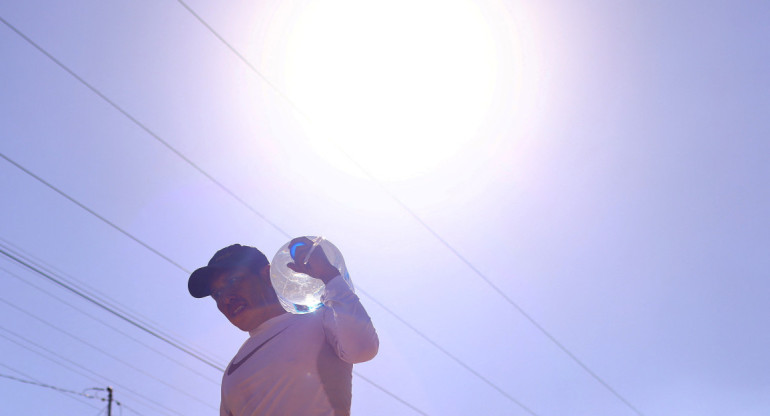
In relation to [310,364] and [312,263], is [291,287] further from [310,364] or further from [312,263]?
[310,364]

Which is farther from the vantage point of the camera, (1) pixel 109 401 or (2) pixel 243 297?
(1) pixel 109 401

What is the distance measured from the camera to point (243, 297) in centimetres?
290

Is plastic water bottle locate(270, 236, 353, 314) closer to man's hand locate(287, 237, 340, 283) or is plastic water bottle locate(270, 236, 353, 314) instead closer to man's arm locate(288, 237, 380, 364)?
man's hand locate(287, 237, 340, 283)

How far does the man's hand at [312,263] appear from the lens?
8.36 ft

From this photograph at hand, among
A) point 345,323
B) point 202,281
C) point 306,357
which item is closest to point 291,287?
point 202,281

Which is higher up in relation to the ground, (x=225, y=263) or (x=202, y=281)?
(x=225, y=263)

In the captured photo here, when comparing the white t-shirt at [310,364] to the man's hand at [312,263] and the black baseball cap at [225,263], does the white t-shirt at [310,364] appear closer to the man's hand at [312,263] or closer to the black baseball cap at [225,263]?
the man's hand at [312,263]

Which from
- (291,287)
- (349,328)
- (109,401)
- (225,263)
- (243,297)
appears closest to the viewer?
(349,328)

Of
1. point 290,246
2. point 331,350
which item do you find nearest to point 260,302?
point 290,246

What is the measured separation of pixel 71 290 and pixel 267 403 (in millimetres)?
14055

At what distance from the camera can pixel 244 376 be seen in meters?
2.50

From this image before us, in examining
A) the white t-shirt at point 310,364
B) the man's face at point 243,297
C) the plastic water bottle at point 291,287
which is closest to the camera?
the white t-shirt at point 310,364

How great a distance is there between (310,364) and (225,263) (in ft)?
2.89

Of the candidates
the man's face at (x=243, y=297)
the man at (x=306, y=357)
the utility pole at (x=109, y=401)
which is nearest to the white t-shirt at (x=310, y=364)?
the man at (x=306, y=357)
